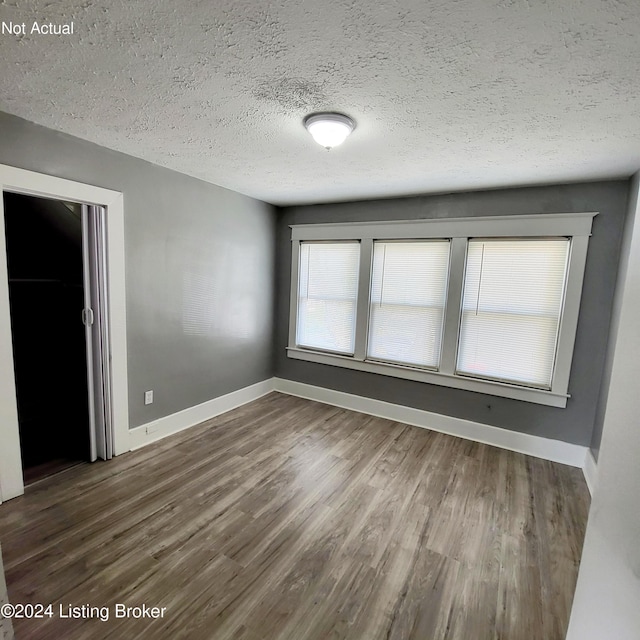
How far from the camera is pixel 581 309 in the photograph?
284cm

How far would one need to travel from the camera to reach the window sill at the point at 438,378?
2998mm

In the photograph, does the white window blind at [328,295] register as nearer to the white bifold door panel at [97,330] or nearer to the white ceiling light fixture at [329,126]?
the white ceiling light fixture at [329,126]

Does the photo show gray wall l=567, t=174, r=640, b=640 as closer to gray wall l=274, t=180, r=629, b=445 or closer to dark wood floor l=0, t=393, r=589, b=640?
dark wood floor l=0, t=393, r=589, b=640

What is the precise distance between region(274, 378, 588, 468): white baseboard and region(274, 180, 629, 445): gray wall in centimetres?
6

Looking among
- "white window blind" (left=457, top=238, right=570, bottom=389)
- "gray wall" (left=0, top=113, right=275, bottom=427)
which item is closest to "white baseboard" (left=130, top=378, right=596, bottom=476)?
"gray wall" (left=0, top=113, right=275, bottom=427)

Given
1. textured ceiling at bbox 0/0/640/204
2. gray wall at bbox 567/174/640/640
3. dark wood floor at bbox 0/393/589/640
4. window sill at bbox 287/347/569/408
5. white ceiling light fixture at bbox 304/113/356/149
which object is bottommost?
dark wood floor at bbox 0/393/589/640

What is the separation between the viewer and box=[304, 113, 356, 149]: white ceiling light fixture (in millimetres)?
1835

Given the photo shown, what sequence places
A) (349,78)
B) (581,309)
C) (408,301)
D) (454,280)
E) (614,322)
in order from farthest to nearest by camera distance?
(408,301)
(454,280)
(581,309)
(614,322)
(349,78)

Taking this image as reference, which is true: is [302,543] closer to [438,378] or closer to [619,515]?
[619,515]

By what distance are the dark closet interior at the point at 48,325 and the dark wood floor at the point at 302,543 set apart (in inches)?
26.7

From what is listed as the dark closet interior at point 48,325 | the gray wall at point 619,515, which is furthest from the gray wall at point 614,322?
the dark closet interior at point 48,325

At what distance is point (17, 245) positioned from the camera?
10.8 feet

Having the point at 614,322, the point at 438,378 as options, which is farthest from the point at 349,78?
the point at 438,378

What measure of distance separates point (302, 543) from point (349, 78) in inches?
95.8
